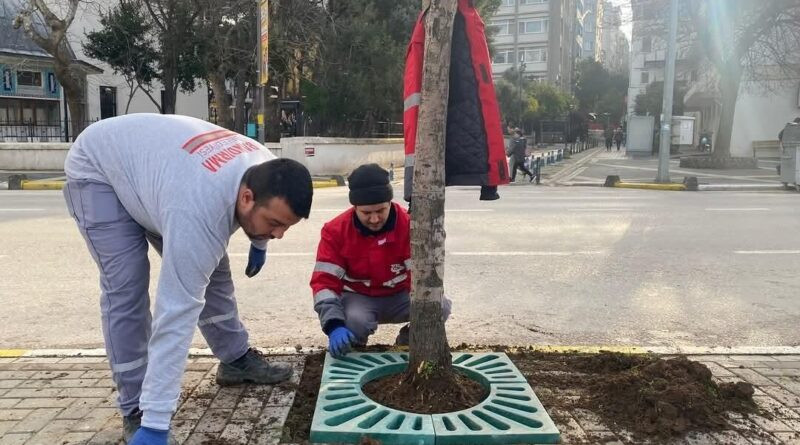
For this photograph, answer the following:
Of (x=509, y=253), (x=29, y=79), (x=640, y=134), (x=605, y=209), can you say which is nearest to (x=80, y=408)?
(x=509, y=253)

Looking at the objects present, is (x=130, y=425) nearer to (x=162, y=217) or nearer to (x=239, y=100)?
(x=162, y=217)

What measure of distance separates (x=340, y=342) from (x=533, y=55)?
66077 millimetres

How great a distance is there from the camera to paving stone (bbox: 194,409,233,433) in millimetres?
2742

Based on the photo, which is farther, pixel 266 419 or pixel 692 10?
pixel 692 10

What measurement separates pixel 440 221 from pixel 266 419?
1.14m

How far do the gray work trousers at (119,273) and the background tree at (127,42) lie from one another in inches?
869

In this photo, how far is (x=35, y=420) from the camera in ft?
9.32

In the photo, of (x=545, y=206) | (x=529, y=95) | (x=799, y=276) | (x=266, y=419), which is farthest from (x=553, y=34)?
(x=266, y=419)

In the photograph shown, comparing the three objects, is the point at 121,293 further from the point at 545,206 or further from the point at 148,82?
the point at 148,82

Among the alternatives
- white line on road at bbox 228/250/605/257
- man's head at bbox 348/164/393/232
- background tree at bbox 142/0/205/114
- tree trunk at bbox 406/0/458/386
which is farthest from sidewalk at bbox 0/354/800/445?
background tree at bbox 142/0/205/114

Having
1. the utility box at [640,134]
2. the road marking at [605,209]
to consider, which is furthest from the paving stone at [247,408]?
the utility box at [640,134]

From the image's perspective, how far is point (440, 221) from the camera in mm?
2848

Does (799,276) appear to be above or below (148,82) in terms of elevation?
below

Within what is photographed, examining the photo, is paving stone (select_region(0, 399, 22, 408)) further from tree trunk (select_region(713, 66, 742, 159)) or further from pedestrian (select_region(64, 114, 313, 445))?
tree trunk (select_region(713, 66, 742, 159))
